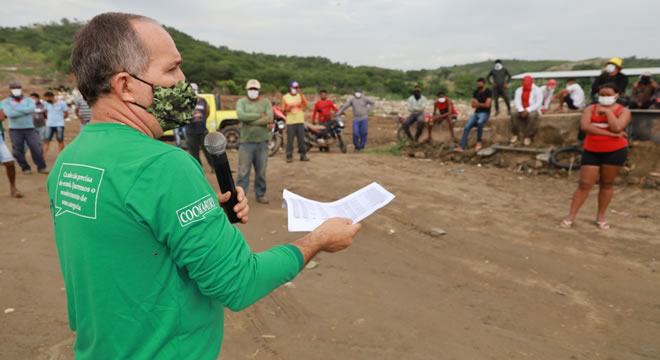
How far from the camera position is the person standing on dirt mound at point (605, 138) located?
5.04m

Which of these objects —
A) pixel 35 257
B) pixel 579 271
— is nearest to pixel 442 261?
pixel 579 271

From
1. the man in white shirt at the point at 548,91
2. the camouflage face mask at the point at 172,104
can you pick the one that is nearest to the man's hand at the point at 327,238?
the camouflage face mask at the point at 172,104

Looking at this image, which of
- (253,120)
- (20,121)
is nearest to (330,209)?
(253,120)

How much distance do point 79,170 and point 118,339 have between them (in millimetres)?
458

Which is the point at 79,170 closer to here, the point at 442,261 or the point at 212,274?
the point at 212,274

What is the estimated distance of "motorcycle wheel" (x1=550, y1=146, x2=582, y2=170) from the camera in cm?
854

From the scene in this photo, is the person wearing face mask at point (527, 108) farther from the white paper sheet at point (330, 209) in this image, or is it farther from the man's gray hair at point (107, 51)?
the man's gray hair at point (107, 51)

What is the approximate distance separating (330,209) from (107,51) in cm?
100

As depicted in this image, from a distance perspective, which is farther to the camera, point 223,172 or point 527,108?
Result: point 527,108

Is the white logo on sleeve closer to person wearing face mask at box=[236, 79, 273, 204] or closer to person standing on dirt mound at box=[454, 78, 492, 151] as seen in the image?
person wearing face mask at box=[236, 79, 273, 204]

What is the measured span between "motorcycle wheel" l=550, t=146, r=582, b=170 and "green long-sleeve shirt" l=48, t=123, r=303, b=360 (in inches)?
348

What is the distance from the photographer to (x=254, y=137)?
6668mm

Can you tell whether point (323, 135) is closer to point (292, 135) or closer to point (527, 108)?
point (292, 135)

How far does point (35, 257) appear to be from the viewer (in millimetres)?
4465
